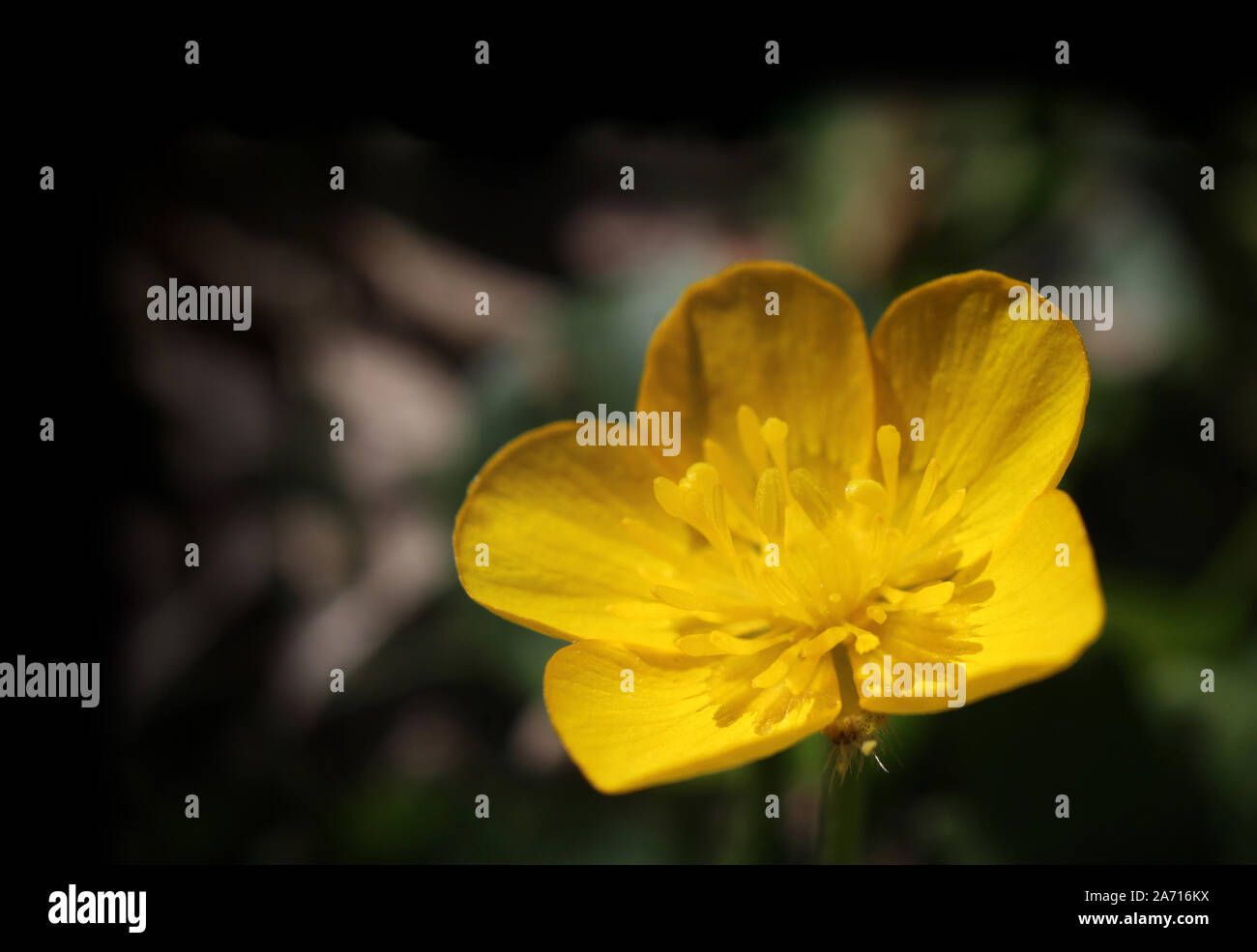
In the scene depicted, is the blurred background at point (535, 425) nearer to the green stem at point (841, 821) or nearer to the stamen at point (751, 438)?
the green stem at point (841, 821)

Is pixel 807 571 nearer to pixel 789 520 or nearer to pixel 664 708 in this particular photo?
pixel 789 520

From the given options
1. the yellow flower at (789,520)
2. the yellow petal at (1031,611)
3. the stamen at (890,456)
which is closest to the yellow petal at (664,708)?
the yellow flower at (789,520)

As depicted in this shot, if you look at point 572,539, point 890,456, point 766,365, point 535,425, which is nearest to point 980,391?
point 890,456

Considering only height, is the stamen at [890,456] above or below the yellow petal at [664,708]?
above

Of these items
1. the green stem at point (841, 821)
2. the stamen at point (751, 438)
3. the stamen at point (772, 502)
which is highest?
the stamen at point (751, 438)

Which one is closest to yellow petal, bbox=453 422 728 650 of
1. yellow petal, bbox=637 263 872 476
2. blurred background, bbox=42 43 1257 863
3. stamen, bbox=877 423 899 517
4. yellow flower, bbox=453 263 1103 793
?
yellow flower, bbox=453 263 1103 793
